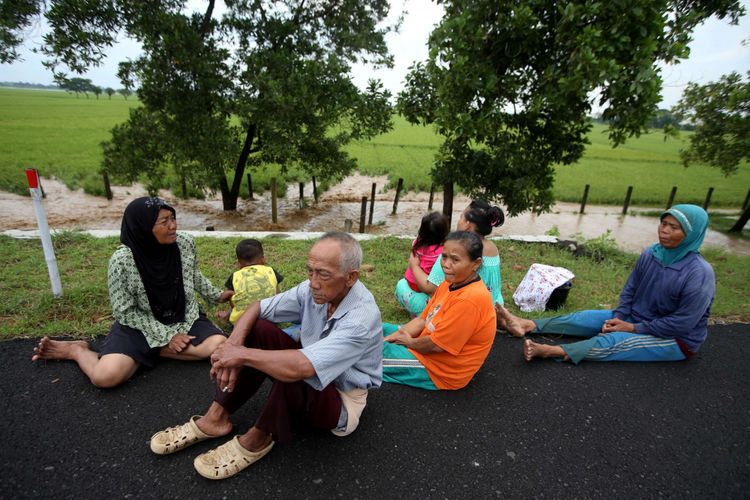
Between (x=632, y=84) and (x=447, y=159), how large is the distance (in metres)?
2.57

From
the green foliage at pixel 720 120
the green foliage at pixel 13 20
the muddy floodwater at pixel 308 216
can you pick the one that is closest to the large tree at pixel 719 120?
the green foliage at pixel 720 120

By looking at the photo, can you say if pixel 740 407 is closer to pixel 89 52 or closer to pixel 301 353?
pixel 301 353

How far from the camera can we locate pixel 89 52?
6.03 meters

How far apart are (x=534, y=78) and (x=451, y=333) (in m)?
3.66

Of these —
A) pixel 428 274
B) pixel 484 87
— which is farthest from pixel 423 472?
pixel 484 87

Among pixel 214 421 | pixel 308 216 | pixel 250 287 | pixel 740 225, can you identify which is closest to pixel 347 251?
pixel 214 421

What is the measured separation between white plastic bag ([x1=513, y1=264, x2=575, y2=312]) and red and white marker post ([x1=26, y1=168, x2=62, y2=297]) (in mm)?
4557

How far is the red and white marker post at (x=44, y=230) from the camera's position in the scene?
3.45m

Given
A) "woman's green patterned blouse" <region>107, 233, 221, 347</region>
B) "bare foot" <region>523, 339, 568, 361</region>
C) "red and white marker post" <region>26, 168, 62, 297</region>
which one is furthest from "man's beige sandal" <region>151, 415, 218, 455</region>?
"bare foot" <region>523, 339, 568, 361</region>

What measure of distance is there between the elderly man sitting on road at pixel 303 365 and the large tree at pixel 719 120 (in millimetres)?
9060

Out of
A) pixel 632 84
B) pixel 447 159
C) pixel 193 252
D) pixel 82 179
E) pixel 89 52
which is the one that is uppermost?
pixel 89 52

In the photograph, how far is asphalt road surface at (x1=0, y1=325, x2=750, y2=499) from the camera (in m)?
2.09

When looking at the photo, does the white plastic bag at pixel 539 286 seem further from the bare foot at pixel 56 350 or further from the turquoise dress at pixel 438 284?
the bare foot at pixel 56 350

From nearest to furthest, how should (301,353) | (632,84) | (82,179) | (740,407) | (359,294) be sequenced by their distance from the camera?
1. (301,353)
2. (359,294)
3. (740,407)
4. (632,84)
5. (82,179)
